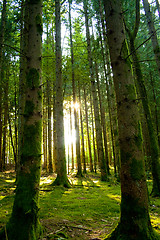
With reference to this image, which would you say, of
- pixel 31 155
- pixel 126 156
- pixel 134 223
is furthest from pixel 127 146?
pixel 31 155

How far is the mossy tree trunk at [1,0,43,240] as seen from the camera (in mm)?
2158

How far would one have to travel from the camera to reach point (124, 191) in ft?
6.95

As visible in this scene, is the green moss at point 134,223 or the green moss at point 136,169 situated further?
the green moss at point 136,169

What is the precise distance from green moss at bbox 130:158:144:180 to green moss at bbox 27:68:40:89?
200cm

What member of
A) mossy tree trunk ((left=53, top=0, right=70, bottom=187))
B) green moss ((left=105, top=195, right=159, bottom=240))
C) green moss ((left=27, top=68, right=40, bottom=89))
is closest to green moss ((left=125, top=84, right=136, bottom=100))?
green moss ((left=105, top=195, right=159, bottom=240))

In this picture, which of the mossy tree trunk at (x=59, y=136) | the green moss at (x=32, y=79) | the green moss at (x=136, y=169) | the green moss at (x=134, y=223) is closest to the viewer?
the green moss at (x=134, y=223)

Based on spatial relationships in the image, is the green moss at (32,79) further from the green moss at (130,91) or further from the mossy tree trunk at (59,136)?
the mossy tree trunk at (59,136)

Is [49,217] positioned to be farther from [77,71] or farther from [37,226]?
[77,71]

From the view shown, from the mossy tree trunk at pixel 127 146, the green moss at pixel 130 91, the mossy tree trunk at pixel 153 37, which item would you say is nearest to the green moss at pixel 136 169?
the mossy tree trunk at pixel 127 146

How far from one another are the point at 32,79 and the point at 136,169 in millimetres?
2198

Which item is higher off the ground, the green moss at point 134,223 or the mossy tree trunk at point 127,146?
the mossy tree trunk at point 127,146

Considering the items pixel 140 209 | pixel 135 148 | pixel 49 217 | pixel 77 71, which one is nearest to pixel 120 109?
pixel 135 148

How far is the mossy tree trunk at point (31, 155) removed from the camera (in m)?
2.16

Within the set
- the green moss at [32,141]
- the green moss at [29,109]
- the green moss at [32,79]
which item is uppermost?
the green moss at [32,79]
